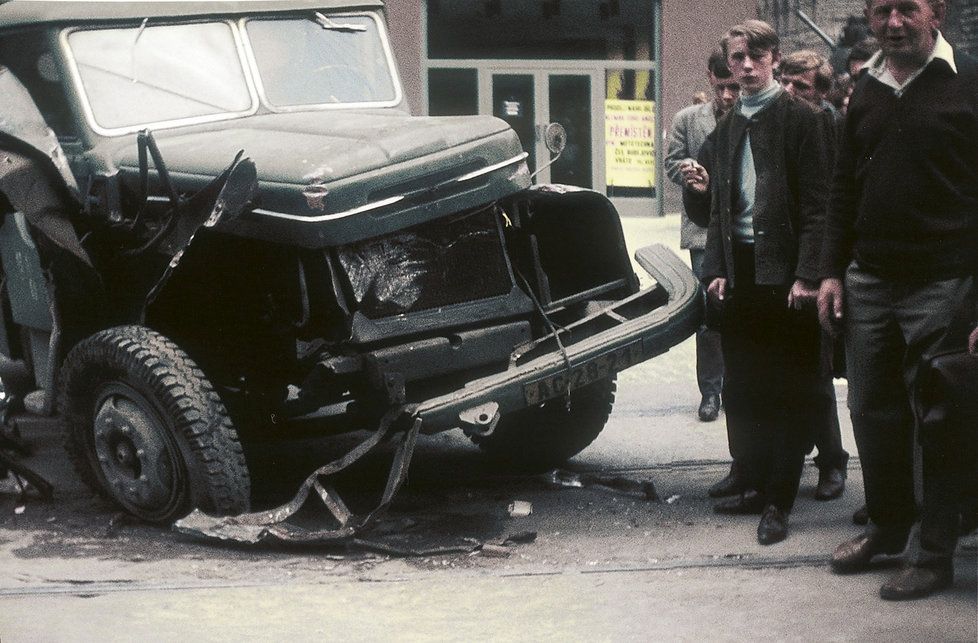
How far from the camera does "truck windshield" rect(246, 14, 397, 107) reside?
7.34 meters

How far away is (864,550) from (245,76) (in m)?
3.53

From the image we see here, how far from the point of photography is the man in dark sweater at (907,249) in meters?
5.08

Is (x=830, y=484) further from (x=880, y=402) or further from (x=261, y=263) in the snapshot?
(x=261, y=263)

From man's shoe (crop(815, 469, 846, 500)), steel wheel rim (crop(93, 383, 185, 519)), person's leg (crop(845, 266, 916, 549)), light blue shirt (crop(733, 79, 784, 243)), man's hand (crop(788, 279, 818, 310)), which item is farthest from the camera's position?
man's shoe (crop(815, 469, 846, 500))

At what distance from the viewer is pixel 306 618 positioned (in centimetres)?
511

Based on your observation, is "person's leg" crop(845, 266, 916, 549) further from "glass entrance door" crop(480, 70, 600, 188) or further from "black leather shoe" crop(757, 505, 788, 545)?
"glass entrance door" crop(480, 70, 600, 188)

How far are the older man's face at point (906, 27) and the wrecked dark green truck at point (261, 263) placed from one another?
158 cm

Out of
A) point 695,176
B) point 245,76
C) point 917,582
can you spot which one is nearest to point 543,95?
point 245,76

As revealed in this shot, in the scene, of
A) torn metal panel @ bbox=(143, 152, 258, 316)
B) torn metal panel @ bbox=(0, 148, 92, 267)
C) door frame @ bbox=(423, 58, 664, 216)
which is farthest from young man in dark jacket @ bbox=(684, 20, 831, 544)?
door frame @ bbox=(423, 58, 664, 216)

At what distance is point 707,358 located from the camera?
840cm

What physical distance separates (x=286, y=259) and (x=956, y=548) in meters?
2.68

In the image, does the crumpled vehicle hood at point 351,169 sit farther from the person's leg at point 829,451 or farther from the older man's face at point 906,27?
the older man's face at point 906,27

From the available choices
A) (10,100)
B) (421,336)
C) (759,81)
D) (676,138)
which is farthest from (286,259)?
(676,138)

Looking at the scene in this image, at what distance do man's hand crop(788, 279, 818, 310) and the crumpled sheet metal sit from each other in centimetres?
143
